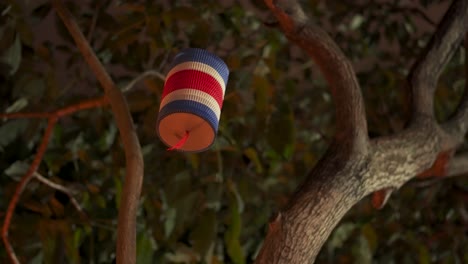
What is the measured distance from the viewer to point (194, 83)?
3.16ft

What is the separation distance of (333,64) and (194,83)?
1.71ft

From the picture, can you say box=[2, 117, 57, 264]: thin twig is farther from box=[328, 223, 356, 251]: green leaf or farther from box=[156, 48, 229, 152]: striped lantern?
box=[328, 223, 356, 251]: green leaf

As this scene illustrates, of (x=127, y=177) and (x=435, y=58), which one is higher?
(x=127, y=177)

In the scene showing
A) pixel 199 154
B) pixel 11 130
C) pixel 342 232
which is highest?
pixel 11 130

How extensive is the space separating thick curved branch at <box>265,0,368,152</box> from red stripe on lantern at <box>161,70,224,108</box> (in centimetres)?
41

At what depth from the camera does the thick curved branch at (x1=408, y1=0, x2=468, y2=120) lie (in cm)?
156

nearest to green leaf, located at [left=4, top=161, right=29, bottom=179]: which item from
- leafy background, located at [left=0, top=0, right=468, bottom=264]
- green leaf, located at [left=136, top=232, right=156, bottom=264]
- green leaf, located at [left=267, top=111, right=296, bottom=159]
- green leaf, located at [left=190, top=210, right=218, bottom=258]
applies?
leafy background, located at [left=0, top=0, right=468, bottom=264]

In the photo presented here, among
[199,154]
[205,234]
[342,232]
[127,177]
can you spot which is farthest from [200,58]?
[342,232]

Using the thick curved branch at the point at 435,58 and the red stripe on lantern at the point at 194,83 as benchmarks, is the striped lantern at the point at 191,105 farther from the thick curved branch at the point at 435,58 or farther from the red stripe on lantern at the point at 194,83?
the thick curved branch at the point at 435,58

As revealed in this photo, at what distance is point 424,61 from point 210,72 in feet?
2.58

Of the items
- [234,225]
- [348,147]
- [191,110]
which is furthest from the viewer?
[234,225]

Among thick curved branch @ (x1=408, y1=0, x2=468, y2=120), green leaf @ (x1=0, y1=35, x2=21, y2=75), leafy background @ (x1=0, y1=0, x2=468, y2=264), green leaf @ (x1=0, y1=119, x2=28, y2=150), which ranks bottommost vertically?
leafy background @ (x1=0, y1=0, x2=468, y2=264)

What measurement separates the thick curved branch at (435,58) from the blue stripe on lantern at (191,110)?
74 centimetres

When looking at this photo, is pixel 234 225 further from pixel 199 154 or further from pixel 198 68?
pixel 198 68
